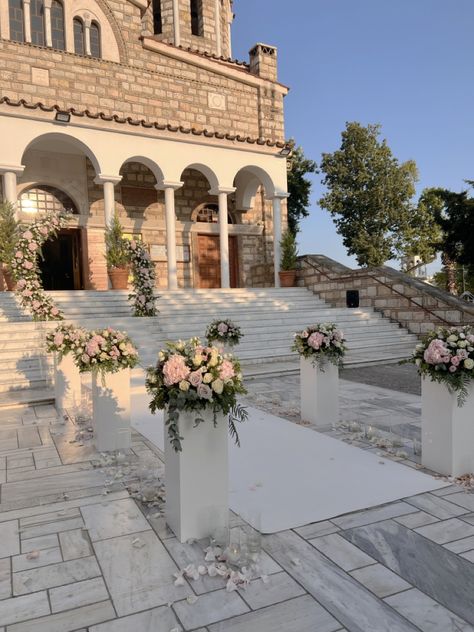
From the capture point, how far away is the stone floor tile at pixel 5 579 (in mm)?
2451

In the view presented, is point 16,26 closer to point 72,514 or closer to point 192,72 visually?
point 192,72

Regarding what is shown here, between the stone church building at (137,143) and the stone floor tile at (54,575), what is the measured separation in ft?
38.1

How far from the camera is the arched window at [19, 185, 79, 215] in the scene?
14.8m

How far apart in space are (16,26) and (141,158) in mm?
6220

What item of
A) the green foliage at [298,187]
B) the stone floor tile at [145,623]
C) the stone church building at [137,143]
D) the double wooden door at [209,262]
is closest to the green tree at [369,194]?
the green foliage at [298,187]

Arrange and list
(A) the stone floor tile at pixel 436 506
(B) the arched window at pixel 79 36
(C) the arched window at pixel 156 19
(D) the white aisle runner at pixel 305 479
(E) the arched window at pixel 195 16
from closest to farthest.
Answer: (A) the stone floor tile at pixel 436 506, (D) the white aisle runner at pixel 305 479, (B) the arched window at pixel 79 36, (C) the arched window at pixel 156 19, (E) the arched window at pixel 195 16

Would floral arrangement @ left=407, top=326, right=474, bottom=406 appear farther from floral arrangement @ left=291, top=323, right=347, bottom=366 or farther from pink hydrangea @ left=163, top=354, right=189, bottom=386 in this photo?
pink hydrangea @ left=163, top=354, right=189, bottom=386

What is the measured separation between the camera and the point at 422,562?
2629 millimetres

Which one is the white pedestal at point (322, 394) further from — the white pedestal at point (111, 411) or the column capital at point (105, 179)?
the column capital at point (105, 179)

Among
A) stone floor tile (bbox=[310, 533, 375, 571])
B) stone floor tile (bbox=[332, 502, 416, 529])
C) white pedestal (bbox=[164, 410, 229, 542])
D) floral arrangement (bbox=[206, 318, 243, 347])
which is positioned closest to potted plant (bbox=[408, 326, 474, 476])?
stone floor tile (bbox=[332, 502, 416, 529])

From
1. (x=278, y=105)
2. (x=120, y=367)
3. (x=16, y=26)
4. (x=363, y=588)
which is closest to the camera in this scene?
(x=363, y=588)

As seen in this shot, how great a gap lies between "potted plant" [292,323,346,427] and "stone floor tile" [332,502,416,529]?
86.3 inches

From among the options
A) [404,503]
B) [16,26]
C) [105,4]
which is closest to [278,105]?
[105,4]

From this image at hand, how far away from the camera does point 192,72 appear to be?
696 inches
